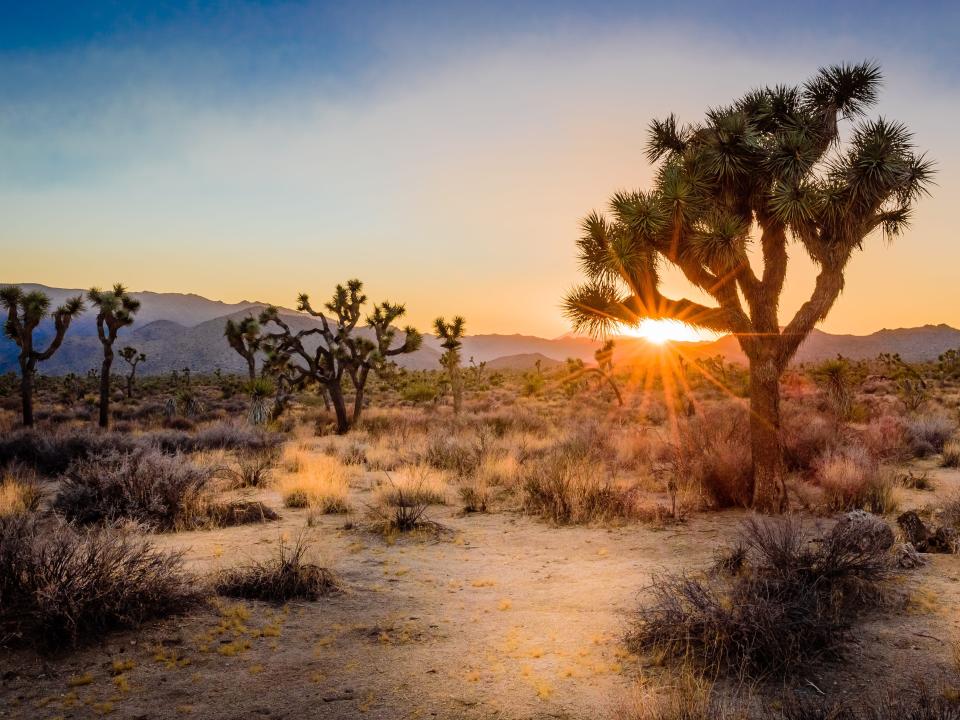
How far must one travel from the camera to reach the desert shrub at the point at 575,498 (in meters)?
9.06

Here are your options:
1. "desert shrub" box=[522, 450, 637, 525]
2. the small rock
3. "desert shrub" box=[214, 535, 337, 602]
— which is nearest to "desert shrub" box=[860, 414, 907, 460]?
"desert shrub" box=[522, 450, 637, 525]

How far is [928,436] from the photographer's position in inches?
577

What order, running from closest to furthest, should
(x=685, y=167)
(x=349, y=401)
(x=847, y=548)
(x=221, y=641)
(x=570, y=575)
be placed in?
(x=221, y=641), (x=847, y=548), (x=570, y=575), (x=685, y=167), (x=349, y=401)

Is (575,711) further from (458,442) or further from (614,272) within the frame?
(458,442)

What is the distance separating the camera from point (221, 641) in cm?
471

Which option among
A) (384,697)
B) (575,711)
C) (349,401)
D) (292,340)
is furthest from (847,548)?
(349,401)

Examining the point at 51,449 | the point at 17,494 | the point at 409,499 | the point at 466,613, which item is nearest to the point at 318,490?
the point at 409,499

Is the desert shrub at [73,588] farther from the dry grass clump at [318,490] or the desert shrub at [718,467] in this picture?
the desert shrub at [718,467]

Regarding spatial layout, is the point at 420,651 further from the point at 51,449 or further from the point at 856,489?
the point at 51,449

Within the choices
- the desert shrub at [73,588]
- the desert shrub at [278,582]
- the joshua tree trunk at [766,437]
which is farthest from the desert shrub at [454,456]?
the desert shrub at [73,588]

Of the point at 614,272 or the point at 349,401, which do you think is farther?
the point at 349,401

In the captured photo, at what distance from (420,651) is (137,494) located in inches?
220

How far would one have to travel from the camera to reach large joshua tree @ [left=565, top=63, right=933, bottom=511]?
9062 millimetres

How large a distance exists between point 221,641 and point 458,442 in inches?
419
